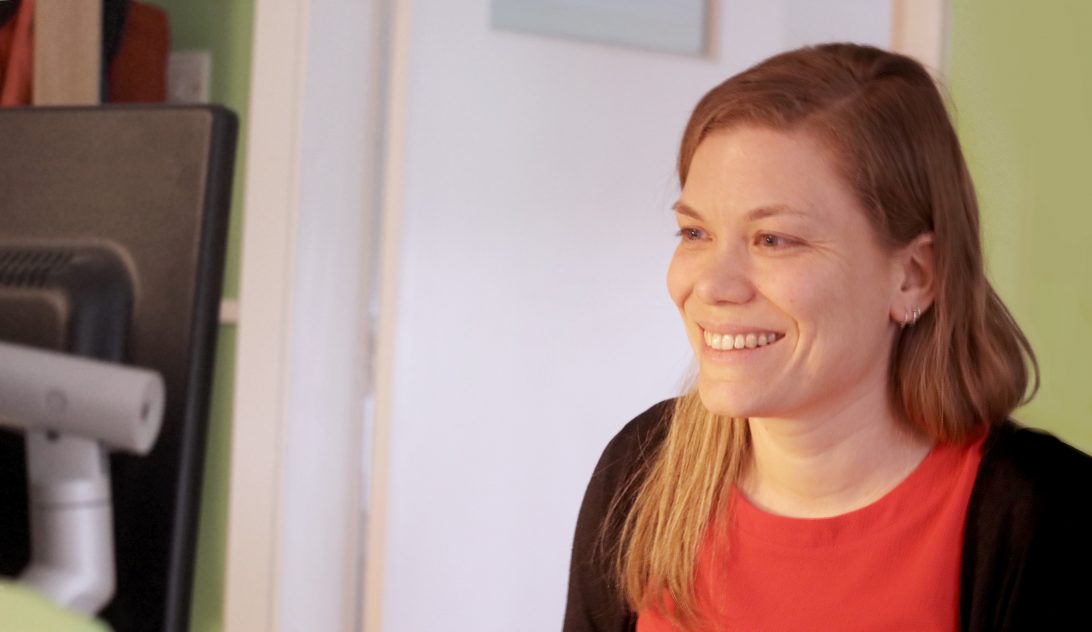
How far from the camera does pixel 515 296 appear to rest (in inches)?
91.2

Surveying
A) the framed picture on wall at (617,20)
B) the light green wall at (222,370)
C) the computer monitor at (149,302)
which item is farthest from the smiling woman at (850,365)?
the framed picture on wall at (617,20)

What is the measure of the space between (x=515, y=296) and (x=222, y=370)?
58cm

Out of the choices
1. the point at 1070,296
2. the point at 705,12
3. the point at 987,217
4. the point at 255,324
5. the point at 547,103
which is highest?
the point at 705,12

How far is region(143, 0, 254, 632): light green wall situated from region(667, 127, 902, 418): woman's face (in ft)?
3.60

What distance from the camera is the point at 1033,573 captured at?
3.36ft

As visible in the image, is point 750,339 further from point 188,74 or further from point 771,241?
point 188,74

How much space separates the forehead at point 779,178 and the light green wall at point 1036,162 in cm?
81

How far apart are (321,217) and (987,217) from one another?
109 centimetres

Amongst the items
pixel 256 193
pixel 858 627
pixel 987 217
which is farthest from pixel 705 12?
pixel 858 627

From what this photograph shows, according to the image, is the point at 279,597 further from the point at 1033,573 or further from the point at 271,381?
the point at 1033,573

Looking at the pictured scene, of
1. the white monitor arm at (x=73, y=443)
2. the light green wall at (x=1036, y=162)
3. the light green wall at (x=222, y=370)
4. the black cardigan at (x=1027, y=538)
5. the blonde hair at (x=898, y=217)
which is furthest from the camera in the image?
the light green wall at (x=222, y=370)

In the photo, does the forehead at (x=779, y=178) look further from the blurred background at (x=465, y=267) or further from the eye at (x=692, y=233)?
the blurred background at (x=465, y=267)

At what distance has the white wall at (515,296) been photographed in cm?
224

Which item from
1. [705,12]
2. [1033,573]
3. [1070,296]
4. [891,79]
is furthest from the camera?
[705,12]
